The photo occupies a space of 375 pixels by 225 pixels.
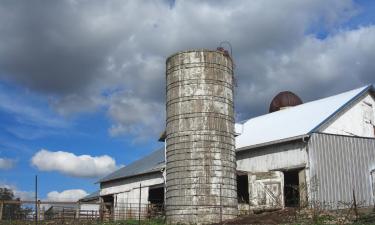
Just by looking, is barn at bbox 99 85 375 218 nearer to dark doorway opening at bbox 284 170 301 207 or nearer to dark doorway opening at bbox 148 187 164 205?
dark doorway opening at bbox 284 170 301 207

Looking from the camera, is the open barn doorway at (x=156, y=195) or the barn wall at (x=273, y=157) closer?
the barn wall at (x=273, y=157)

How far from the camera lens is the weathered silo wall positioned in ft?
66.2

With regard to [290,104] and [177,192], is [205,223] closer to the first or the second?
[177,192]

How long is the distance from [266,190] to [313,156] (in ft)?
8.62

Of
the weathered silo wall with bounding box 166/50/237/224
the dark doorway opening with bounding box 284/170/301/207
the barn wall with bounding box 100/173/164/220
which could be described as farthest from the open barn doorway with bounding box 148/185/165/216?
the weathered silo wall with bounding box 166/50/237/224

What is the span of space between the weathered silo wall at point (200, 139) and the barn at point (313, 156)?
215 centimetres

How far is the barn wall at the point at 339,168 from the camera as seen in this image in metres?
22.8

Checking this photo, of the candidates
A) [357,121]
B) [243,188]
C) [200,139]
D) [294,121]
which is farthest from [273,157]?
[200,139]

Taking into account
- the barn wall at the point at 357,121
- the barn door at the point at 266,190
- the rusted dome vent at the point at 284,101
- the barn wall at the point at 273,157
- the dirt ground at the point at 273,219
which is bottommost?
the dirt ground at the point at 273,219

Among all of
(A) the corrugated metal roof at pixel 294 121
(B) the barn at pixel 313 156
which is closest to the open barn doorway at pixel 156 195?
(B) the barn at pixel 313 156

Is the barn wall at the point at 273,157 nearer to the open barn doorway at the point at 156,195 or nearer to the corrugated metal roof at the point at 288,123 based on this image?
the corrugated metal roof at the point at 288,123

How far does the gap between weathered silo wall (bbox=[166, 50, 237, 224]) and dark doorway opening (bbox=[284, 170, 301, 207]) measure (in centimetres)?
385

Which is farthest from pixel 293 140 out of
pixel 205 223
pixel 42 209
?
pixel 42 209

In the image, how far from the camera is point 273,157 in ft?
81.4
